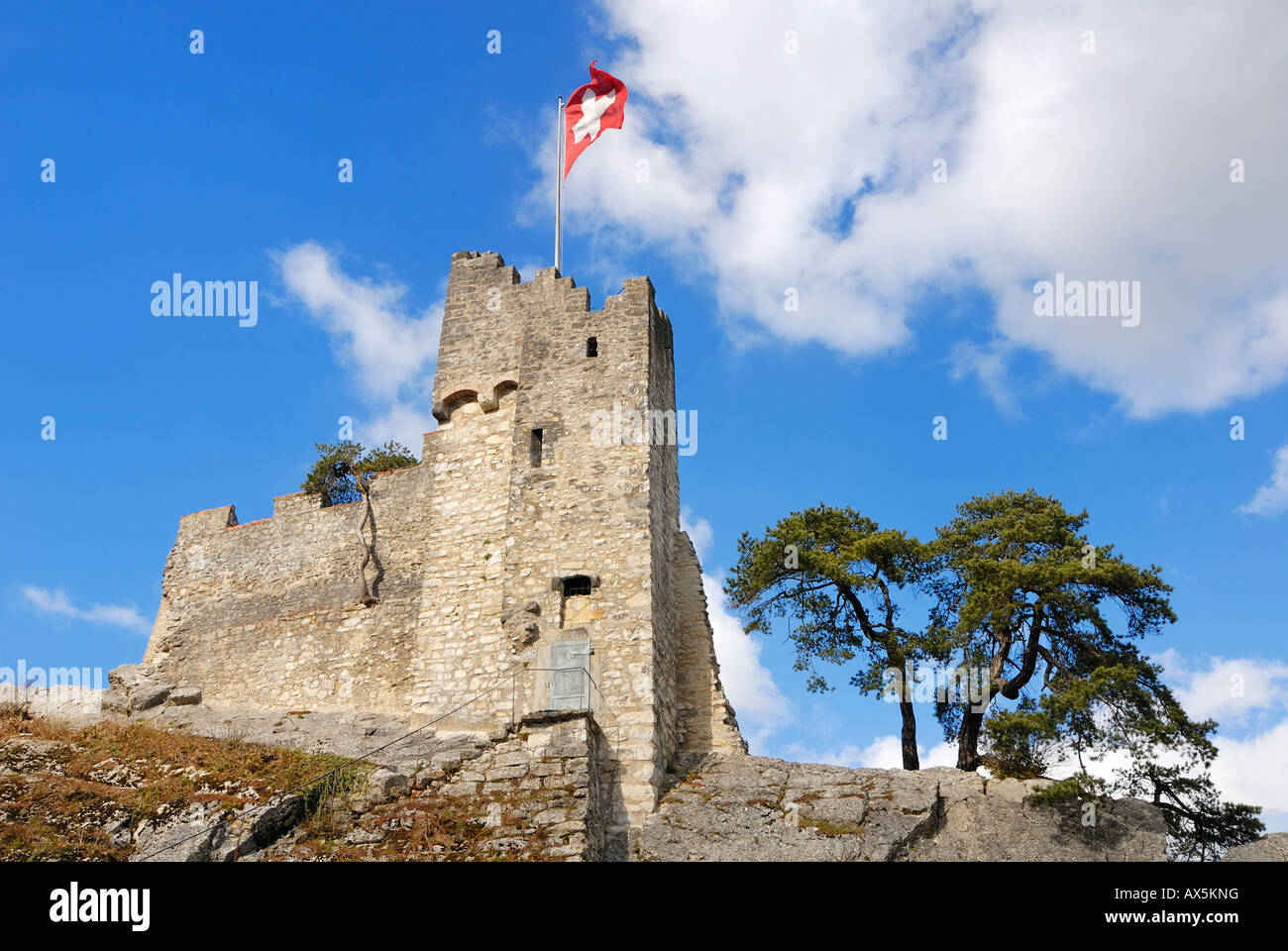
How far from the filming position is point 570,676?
1867 centimetres

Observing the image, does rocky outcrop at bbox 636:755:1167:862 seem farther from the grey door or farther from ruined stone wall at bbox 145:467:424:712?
ruined stone wall at bbox 145:467:424:712

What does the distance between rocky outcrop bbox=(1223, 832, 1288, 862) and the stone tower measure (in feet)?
27.7

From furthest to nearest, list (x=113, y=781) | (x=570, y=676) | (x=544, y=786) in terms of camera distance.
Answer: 1. (x=570, y=676)
2. (x=113, y=781)
3. (x=544, y=786)

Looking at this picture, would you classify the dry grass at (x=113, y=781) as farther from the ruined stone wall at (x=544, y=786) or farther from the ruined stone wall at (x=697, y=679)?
the ruined stone wall at (x=697, y=679)

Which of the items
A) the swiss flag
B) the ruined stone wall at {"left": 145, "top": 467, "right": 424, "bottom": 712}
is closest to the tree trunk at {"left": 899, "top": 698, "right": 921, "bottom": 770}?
the ruined stone wall at {"left": 145, "top": 467, "right": 424, "bottom": 712}

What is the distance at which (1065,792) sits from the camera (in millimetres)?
16750

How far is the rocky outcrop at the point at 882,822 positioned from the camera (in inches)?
631

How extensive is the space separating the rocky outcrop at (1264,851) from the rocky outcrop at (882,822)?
41.3 inches

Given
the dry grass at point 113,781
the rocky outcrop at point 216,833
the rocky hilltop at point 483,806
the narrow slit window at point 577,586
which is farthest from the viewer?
the narrow slit window at point 577,586

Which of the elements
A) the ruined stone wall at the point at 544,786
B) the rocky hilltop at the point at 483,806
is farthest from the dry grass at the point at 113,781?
the ruined stone wall at the point at 544,786

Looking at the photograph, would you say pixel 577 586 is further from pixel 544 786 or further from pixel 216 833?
pixel 216 833

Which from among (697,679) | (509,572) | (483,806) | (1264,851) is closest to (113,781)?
(483,806)

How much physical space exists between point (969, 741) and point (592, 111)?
17467mm
